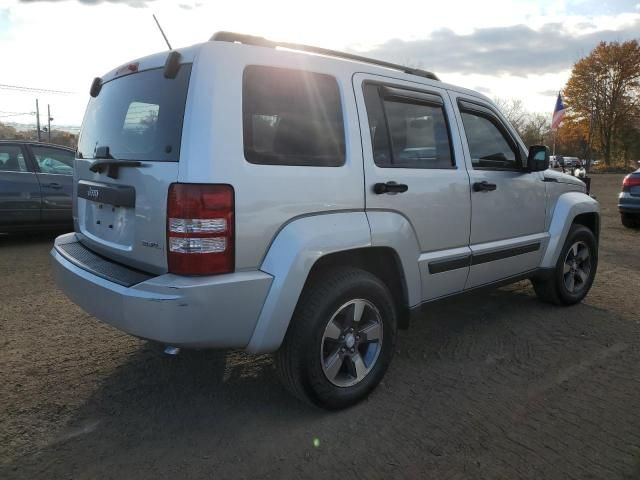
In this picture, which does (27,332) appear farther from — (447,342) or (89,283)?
(447,342)

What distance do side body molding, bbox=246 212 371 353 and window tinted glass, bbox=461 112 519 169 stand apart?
1654mm

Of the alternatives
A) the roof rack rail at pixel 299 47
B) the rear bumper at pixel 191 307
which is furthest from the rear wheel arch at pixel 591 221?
the rear bumper at pixel 191 307

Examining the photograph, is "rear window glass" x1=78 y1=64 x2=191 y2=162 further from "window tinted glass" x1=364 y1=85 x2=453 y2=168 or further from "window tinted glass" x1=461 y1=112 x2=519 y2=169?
"window tinted glass" x1=461 y1=112 x2=519 y2=169

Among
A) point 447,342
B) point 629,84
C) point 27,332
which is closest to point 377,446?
point 447,342

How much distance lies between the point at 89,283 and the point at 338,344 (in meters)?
1.41

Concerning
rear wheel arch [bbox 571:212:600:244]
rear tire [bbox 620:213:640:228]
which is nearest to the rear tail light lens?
rear tire [bbox 620:213:640:228]

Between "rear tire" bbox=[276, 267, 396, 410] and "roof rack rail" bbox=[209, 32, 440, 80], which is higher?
"roof rack rail" bbox=[209, 32, 440, 80]

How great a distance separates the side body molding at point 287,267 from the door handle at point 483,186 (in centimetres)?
144

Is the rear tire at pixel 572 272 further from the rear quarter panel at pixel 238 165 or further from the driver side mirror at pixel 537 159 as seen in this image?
the rear quarter panel at pixel 238 165

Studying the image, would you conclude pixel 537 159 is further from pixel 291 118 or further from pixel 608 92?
pixel 608 92

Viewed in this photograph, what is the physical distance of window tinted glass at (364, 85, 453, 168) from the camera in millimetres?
3084

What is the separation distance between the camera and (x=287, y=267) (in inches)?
99.3

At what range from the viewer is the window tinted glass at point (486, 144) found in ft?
12.5

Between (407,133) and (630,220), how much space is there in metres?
8.99
